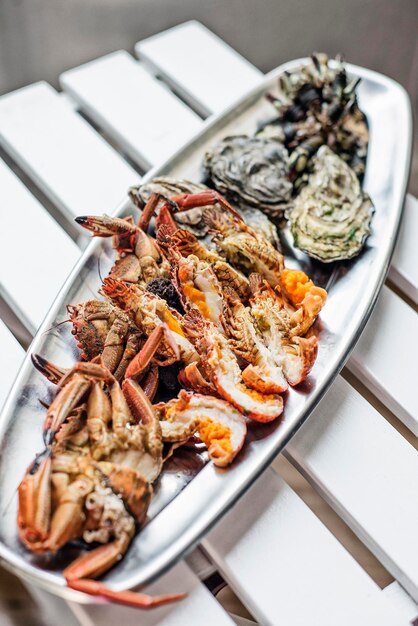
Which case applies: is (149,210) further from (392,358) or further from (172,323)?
(392,358)

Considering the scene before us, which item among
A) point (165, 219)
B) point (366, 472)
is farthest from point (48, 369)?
point (366, 472)

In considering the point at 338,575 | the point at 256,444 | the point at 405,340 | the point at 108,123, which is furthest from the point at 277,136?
the point at 338,575

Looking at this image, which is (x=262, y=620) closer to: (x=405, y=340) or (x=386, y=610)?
(x=386, y=610)

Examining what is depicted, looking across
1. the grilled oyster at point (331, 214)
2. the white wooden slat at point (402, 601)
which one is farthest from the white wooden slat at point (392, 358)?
the white wooden slat at point (402, 601)

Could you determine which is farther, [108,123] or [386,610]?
[108,123]

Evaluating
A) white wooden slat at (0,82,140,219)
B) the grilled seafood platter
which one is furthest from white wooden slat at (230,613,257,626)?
white wooden slat at (0,82,140,219)

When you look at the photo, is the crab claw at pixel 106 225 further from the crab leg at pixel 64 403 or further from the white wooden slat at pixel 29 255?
the crab leg at pixel 64 403
